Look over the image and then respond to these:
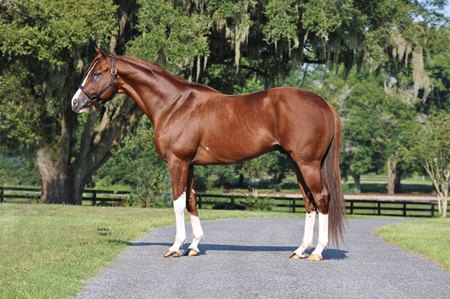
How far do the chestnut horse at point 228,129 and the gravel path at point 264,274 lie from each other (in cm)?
66

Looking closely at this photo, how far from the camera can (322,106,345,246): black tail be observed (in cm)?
1181

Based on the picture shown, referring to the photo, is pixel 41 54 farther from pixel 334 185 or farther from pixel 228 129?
pixel 334 185

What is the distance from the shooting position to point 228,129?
12070 mm

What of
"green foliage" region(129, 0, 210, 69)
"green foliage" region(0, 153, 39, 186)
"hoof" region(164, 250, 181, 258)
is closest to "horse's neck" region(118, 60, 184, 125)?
"hoof" region(164, 250, 181, 258)

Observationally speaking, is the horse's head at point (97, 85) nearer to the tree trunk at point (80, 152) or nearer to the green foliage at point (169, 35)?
the green foliage at point (169, 35)

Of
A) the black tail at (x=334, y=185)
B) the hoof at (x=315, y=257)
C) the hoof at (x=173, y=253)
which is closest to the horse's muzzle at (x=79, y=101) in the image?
the hoof at (x=173, y=253)

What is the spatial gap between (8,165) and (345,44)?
38.3 m

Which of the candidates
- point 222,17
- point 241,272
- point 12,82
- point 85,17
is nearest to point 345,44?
point 222,17

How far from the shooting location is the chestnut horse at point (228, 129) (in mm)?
11750

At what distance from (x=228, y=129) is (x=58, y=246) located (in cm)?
347

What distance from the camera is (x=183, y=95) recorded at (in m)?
12.5

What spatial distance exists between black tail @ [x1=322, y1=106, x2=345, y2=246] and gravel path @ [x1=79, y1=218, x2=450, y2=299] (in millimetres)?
529

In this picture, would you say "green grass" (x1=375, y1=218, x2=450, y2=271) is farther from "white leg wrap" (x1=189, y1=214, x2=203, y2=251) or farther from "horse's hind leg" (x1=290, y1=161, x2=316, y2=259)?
"white leg wrap" (x1=189, y1=214, x2=203, y2=251)

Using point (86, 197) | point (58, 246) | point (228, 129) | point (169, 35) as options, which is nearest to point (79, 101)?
point (228, 129)
